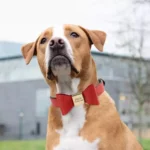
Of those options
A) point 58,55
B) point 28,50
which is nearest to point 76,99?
point 58,55

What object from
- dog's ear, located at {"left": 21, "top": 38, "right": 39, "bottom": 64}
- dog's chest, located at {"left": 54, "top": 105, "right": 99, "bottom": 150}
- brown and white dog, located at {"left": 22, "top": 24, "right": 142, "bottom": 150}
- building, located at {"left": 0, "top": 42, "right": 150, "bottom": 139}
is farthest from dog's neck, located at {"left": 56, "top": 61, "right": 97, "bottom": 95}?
building, located at {"left": 0, "top": 42, "right": 150, "bottom": 139}

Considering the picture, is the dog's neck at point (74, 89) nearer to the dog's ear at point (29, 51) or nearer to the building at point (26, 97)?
the dog's ear at point (29, 51)

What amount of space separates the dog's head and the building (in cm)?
1243

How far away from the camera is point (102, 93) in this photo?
12.3 ft

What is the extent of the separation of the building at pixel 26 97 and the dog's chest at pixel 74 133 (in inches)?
489

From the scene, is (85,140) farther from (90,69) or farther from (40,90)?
(40,90)

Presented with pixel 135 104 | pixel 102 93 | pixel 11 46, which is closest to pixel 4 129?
pixel 135 104

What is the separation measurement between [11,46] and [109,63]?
102 inches

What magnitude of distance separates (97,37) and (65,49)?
30 centimetres

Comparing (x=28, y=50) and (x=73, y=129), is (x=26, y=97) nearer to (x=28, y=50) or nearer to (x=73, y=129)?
(x=28, y=50)

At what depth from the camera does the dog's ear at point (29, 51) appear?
12.1 ft

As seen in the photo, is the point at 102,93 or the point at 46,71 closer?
the point at 46,71

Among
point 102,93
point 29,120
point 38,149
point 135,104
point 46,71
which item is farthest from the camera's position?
point 29,120

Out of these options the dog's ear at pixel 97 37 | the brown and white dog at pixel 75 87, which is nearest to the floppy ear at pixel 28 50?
the brown and white dog at pixel 75 87
